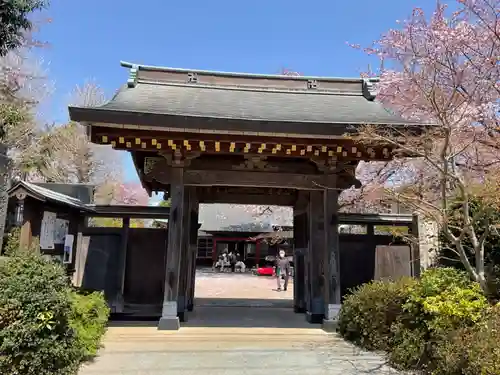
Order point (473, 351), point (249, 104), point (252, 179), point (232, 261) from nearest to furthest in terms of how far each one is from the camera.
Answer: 1. point (473, 351)
2. point (252, 179)
3. point (249, 104)
4. point (232, 261)

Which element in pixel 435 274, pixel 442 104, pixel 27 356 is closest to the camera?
pixel 27 356

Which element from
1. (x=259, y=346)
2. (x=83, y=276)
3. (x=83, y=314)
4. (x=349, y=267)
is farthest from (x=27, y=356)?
(x=349, y=267)

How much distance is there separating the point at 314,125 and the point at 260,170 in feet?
5.41

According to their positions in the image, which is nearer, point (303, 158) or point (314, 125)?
point (314, 125)

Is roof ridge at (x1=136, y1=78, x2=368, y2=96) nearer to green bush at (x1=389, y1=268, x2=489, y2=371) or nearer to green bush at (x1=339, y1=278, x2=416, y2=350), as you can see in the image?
green bush at (x1=339, y1=278, x2=416, y2=350)

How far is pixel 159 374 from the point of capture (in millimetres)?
4691

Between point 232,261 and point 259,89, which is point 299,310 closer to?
point 259,89

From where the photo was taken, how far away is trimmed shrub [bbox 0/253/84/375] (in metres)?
3.92

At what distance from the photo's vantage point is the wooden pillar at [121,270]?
8402 mm

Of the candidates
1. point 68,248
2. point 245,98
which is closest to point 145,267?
point 68,248

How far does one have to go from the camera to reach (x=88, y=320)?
5477mm

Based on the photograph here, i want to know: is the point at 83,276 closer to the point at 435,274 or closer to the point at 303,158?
the point at 303,158

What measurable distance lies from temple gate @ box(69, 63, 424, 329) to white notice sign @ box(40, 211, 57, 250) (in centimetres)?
155

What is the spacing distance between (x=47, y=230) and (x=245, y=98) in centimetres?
508
